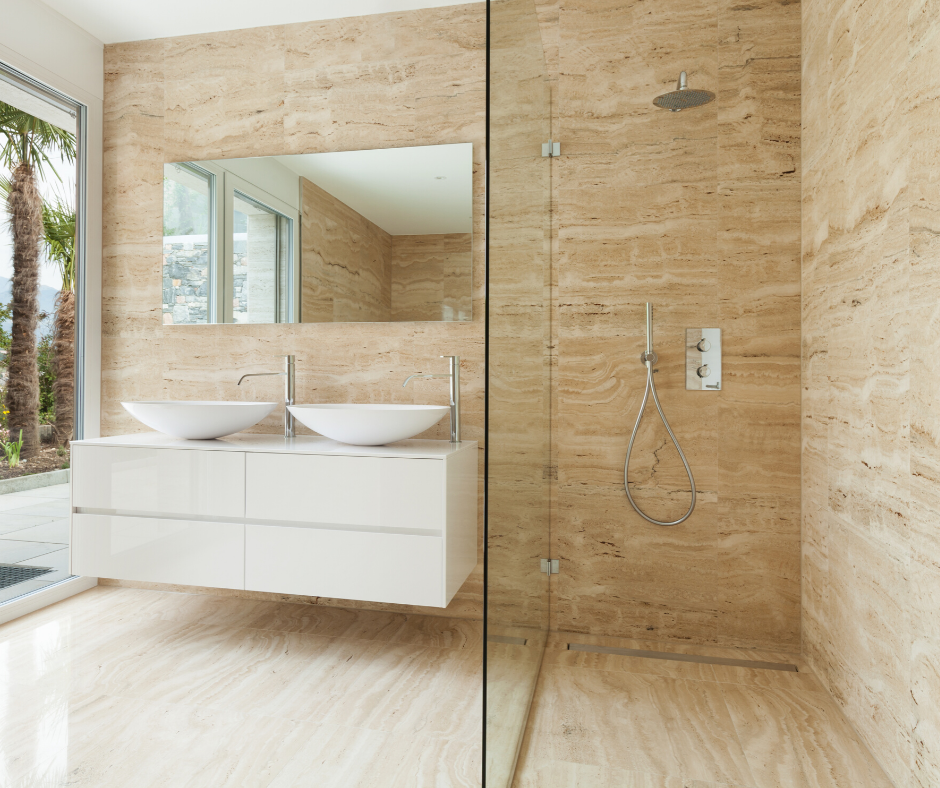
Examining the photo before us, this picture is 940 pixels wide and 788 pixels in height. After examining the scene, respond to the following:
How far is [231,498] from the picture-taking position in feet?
7.16

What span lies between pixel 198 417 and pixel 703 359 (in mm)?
1886

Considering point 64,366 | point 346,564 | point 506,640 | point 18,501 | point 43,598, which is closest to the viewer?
point 506,640

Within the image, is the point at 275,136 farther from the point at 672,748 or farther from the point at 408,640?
the point at 672,748

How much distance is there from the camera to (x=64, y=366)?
107 inches

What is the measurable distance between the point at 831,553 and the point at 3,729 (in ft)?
8.20

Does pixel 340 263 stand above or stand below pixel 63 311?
above

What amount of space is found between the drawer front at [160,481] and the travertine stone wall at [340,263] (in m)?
0.74

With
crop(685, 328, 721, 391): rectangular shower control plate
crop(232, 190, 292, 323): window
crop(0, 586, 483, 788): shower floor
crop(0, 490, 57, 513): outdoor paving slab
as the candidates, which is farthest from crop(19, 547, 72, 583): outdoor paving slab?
crop(685, 328, 721, 391): rectangular shower control plate

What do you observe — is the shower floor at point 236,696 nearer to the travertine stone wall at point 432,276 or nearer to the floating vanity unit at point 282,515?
the floating vanity unit at point 282,515

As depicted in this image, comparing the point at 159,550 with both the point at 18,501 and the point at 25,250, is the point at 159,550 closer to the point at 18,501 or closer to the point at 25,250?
A: the point at 18,501

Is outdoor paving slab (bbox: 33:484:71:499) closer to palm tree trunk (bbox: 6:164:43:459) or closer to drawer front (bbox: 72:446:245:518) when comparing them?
palm tree trunk (bbox: 6:164:43:459)

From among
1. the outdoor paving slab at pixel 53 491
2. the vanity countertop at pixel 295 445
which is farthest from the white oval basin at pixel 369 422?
the outdoor paving slab at pixel 53 491

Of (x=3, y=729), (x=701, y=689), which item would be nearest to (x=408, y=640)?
(x=701, y=689)

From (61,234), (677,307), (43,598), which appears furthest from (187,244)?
(677,307)
